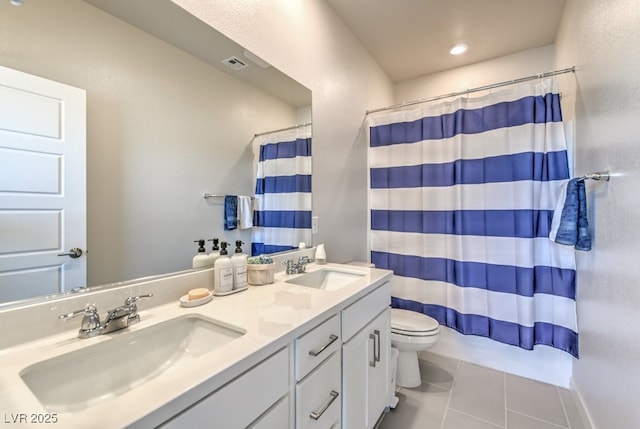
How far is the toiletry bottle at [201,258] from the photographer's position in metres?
1.13

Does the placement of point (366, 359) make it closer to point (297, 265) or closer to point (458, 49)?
point (297, 265)

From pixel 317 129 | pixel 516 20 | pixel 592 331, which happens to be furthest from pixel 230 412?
pixel 516 20

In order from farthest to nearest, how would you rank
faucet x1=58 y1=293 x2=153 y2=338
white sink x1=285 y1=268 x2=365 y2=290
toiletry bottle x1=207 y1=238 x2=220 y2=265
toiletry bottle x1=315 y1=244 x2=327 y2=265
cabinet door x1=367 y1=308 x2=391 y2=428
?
toiletry bottle x1=315 y1=244 x2=327 y2=265
white sink x1=285 y1=268 x2=365 y2=290
cabinet door x1=367 y1=308 x2=391 y2=428
toiletry bottle x1=207 y1=238 x2=220 y2=265
faucet x1=58 y1=293 x2=153 y2=338

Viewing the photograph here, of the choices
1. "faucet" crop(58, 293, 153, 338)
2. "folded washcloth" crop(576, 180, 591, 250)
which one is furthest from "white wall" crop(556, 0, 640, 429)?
"faucet" crop(58, 293, 153, 338)

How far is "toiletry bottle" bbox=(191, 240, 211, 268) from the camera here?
1130mm

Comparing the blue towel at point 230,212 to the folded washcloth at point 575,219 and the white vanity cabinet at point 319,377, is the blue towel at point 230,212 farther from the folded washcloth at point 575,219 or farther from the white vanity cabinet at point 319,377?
the folded washcloth at point 575,219

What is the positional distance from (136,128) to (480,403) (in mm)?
2315

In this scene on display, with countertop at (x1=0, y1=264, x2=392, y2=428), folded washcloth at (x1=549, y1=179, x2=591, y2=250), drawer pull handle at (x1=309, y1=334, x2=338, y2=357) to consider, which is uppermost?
folded washcloth at (x1=549, y1=179, x2=591, y2=250)

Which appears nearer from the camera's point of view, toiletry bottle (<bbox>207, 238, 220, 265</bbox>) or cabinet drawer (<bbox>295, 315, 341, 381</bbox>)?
cabinet drawer (<bbox>295, 315, 341, 381</bbox>)

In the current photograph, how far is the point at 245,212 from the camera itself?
Answer: 1.38m

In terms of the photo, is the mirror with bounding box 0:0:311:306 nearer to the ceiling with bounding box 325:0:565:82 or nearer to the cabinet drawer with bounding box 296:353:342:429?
the cabinet drawer with bounding box 296:353:342:429

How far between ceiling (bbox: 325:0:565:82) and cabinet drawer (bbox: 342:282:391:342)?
6.14ft

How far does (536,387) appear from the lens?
1824mm

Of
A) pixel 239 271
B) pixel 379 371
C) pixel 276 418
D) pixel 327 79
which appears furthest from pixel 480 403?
pixel 327 79
